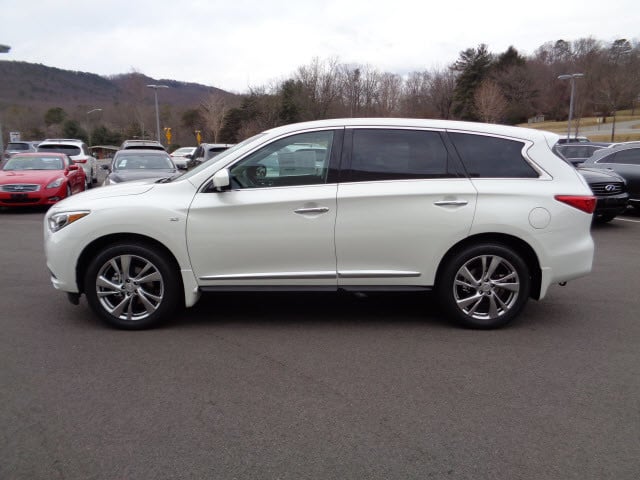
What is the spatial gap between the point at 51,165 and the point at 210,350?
11928 mm

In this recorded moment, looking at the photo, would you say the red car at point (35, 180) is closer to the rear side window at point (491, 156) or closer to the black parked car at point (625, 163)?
the rear side window at point (491, 156)

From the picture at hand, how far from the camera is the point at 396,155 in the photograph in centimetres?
488

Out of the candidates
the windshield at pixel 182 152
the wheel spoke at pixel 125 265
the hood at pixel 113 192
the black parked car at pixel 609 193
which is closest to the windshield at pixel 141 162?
the hood at pixel 113 192

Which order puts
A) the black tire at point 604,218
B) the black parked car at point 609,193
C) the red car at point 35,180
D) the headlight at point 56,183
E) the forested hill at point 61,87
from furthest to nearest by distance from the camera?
the forested hill at point 61,87 → the headlight at point 56,183 → the red car at point 35,180 → the black tire at point 604,218 → the black parked car at point 609,193

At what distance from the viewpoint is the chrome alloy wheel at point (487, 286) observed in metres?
4.84

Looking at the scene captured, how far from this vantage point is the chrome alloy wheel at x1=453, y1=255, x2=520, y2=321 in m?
4.84

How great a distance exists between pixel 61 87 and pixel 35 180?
13087 centimetres

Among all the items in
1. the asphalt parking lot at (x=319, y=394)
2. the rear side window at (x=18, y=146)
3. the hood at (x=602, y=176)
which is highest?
the rear side window at (x=18, y=146)

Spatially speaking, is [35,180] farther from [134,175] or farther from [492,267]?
[492,267]

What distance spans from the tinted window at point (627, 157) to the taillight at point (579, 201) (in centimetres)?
881

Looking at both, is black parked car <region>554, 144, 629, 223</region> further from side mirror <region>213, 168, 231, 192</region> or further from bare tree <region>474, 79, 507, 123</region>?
bare tree <region>474, 79, 507, 123</region>

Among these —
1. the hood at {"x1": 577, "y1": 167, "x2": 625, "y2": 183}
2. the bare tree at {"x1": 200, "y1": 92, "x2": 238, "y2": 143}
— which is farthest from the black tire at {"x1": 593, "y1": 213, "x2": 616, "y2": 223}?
the bare tree at {"x1": 200, "y1": 92, "x2": 238, "y2": 143}

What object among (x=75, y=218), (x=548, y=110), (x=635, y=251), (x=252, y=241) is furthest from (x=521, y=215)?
(x=548, y=110)

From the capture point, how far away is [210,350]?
14.4 feet
